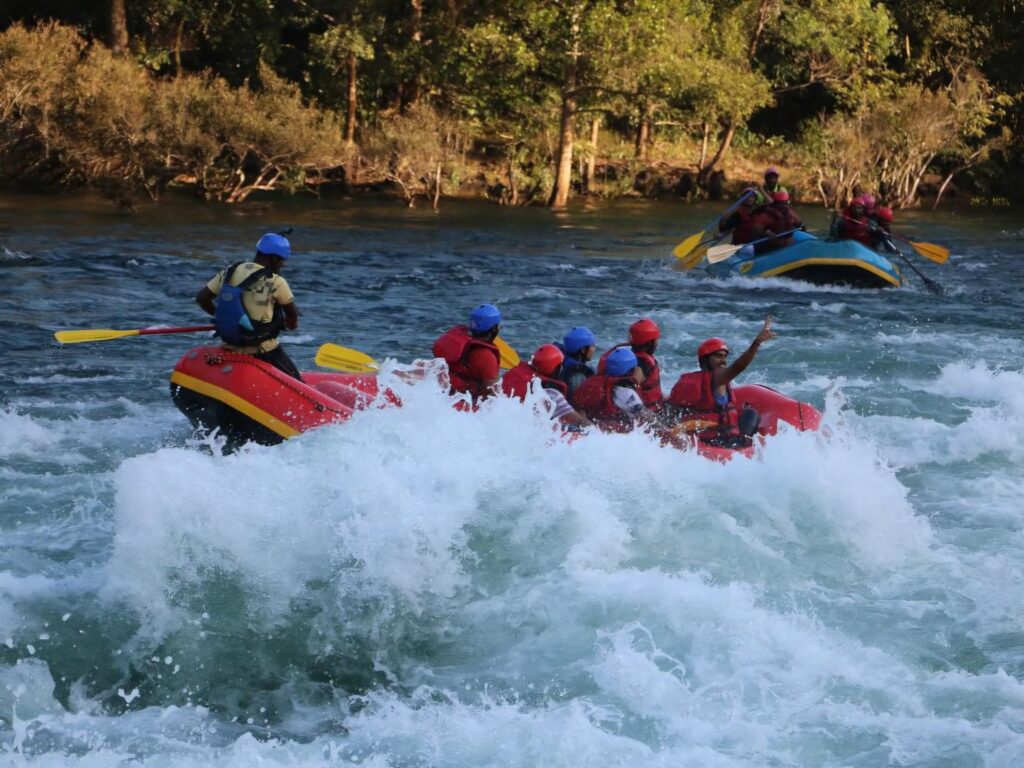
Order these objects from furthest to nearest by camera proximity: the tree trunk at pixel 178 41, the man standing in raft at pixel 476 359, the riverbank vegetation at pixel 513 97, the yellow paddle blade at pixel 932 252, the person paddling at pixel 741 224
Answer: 1. the tree trunk at pixel 178 41
2. the riverbank vegetation at pixel 513 97
3. the yellow paddle blade at pixel 932 252
4. the person paddling at pixel 741 224
5. the man standing in raft at pixel 476 359

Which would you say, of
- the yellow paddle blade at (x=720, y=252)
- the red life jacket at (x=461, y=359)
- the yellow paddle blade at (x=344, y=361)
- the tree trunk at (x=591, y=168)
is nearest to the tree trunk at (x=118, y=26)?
the tree trunk at (x=591, y=168)

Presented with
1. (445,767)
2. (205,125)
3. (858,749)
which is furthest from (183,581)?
(205,125)

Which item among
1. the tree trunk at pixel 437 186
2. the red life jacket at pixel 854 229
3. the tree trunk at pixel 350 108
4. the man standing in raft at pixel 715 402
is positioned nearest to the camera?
the man standing in raft at pixel 715 402

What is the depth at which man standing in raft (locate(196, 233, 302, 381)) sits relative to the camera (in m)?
8.99

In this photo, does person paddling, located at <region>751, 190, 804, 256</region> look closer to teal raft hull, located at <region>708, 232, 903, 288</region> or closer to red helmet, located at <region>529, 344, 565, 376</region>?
teal raft hull, located at <region>708, 232, 903, 288</region>

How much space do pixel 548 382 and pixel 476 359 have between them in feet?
1.82

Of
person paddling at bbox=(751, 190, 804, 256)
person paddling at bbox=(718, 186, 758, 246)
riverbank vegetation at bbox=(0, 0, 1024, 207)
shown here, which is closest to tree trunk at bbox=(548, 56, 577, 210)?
riverbank vegetation at bbox=(0, 0, 1024, 207)

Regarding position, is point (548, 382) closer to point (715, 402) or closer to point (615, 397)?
point (615, 397)

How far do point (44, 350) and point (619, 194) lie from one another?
18.6 metres

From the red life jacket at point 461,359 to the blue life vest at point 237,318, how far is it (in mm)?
1163

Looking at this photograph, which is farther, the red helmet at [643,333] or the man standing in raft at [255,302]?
the red helmet at [643,333]

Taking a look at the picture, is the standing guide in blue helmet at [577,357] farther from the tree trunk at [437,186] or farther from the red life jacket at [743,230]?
the tree trunk at [437,186]

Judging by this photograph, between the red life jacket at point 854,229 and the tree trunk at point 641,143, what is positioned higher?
the tree trunk at point 641,143

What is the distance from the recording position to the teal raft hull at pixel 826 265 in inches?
674
